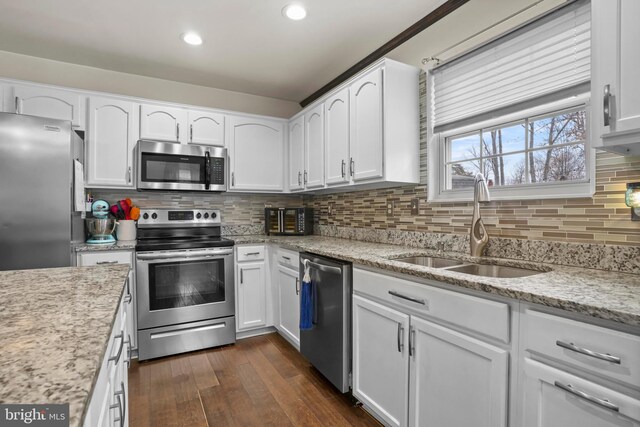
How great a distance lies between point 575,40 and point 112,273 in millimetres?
2299

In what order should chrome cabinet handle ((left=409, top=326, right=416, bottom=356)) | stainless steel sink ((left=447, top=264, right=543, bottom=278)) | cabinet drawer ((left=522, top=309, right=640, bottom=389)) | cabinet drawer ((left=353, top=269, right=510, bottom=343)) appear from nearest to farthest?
cabinet drawer ((left=522, top=309, right=640, bottom=389)), cabinet drawer ((left=353, top=269, right=510, bottom=343)), chrome cabinet handle ((left=409, top=326, right=416, bottom=356)), stainless steel sink ((left=447, top=264, right=543, bottom=278))

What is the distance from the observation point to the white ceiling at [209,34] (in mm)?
2121

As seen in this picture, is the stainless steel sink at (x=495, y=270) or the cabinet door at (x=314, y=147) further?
the cabinet door at (x=314, y=147)

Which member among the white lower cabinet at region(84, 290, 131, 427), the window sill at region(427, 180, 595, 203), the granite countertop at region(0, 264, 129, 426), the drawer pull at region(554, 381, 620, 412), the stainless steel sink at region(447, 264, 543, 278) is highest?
the window sill at region(427, 180, 595, 203)

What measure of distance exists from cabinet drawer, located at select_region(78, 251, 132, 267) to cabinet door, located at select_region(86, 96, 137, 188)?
64 cm

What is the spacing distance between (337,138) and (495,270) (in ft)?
5.03

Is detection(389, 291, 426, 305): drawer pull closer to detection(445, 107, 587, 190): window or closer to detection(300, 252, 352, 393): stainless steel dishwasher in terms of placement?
detection(300, 252, 352, 393): stainless steel dishwasher

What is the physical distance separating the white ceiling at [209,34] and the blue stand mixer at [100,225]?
126cm

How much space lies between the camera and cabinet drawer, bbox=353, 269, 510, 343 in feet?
3.82

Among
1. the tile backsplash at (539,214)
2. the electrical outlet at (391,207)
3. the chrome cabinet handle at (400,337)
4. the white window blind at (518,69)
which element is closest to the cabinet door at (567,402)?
the chrome cabinet handle at (400,337)

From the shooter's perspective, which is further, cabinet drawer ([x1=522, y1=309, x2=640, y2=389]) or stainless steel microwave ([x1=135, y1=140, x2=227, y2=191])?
stainless steel microwave ([x1=135, y1=140, x2=227, y2=191])

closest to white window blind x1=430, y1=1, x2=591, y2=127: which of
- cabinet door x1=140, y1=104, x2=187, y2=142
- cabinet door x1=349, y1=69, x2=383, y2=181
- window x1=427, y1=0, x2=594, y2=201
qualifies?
window x1=427, y1=0, x2=594, y2=201

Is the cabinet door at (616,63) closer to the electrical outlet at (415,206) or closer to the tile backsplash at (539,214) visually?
the tile backsplash at (539,214)

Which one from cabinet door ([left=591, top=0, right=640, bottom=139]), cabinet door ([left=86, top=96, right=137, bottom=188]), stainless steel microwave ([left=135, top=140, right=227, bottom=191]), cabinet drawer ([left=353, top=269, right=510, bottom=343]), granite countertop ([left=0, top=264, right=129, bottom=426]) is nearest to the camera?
granite countertop ([left=0, top=264, right=129, bottom=426])
